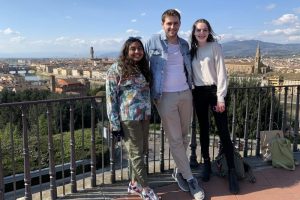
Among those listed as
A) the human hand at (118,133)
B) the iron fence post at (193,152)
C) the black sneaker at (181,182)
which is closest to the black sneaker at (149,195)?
the black sneaker at (181,182)

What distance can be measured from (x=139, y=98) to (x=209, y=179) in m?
1.48

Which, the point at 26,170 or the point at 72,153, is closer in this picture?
the point at 26,170

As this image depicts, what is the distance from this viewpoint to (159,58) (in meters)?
3.37

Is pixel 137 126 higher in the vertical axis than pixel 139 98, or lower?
lower

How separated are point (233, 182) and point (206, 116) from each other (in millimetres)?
780

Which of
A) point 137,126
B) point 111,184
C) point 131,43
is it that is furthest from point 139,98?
point 111,184

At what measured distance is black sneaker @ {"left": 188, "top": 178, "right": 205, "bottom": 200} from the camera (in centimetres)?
360

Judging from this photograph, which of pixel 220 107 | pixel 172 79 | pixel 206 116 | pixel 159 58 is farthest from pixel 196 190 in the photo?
pixel 159 58

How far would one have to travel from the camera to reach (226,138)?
3.83 m

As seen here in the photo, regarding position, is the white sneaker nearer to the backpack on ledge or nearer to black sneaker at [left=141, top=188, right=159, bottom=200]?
black sneaker at [left=141, top=188, right=159, bottom=200]

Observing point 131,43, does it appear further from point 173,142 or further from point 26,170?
point 26,170

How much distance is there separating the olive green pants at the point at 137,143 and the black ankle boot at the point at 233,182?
99cm

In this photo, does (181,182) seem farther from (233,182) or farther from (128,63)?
(128,63)

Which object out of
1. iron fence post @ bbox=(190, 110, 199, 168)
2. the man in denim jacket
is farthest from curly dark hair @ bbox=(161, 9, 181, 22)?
iron fence post @ bbox=(190, 110, 199, 168)
